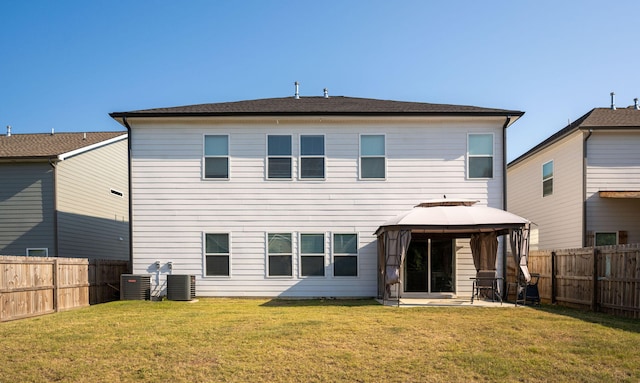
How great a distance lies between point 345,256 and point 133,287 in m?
6.02

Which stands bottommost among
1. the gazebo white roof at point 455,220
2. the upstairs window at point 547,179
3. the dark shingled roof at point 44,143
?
the gazebo white roof at point 455,220

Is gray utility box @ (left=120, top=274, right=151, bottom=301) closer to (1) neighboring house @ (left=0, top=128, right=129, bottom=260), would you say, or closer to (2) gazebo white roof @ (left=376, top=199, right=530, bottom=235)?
(1) neighboring house @ (left=0, top=128, right=129, bottom=260)

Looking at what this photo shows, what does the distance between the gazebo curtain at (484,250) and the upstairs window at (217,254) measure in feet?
23.0

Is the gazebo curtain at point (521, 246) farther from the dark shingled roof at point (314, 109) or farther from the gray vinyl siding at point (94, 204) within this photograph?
the gray vinyl siding at point (94, 204)

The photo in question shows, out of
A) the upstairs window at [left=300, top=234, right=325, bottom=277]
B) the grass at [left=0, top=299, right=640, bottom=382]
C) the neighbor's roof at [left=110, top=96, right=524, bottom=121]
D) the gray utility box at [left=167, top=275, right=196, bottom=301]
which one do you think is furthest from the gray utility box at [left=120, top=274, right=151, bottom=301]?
the neighbor's roof at [left=110, top=96, right=524, bottom=121]

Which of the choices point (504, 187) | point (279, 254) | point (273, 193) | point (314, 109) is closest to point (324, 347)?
point (279, 254)

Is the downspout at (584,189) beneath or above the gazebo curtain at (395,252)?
above

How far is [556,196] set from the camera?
649 inches

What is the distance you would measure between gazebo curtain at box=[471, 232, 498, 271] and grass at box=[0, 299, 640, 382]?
2.80 m

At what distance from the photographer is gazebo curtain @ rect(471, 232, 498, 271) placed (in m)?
13.2

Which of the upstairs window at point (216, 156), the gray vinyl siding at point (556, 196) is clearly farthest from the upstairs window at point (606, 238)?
the upstairs window at point (216, 156)

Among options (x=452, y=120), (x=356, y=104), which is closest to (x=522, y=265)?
(x=452, y=120)

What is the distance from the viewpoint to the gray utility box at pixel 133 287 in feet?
44.9

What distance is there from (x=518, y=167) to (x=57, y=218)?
57.2 feet
